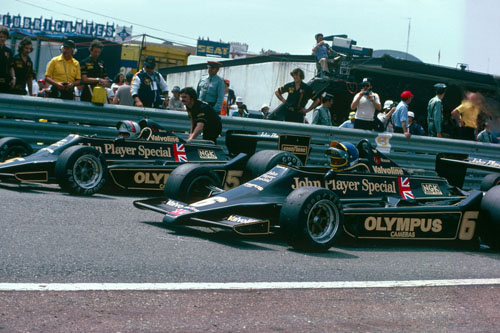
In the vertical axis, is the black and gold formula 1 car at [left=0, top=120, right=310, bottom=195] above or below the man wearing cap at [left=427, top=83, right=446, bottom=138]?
below

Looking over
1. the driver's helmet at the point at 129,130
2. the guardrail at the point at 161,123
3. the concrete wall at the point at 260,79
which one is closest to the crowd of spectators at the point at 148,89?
the guardrail at the point at 161,123

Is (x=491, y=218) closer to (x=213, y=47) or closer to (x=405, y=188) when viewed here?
(x=405, y=188)

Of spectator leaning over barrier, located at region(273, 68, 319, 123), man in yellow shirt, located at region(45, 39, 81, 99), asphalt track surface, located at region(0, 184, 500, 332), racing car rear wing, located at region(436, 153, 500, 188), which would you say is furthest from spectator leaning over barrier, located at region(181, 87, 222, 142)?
racing car rear wing, located at region(436, 153, 500, 188)

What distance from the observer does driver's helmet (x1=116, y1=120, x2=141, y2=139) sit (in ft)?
30.1

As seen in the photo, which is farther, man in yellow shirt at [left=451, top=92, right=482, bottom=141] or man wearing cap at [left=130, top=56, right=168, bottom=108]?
Result: man wearing cap at [left=130, top=56, right=168, bottom=108]

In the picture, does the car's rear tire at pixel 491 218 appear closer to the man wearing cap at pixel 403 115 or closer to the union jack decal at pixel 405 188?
the union jack decal at pixel 405 188

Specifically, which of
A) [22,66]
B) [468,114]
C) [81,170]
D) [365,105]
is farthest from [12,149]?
[468,114]

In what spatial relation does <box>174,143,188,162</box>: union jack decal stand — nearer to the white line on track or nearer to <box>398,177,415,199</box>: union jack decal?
<box>398,177,415,199</box>: union jack decal

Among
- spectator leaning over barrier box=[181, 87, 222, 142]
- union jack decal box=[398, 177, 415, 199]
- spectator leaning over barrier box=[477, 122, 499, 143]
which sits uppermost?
spectator leaning over barrier box=[477, 122, 499, 143]

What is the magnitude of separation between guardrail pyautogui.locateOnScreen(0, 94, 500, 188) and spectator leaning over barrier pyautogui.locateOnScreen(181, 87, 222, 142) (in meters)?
0.79

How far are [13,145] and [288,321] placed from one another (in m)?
5.95

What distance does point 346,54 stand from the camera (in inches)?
779

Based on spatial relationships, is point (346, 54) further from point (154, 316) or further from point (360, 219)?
→ point (154, 316)

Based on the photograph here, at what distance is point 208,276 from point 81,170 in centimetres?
399
